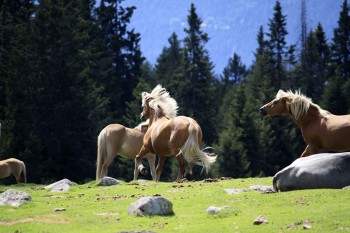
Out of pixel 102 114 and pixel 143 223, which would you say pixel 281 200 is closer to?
pixel 143 223

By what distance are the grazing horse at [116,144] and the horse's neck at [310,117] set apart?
8090 millimetres

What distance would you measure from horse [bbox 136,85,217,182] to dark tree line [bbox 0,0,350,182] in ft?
68.3

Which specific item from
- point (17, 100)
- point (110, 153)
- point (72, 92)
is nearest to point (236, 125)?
point (72, 92)

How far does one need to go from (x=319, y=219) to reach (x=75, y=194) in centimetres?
830

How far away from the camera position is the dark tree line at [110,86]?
1727 inches

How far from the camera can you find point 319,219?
10.4 m

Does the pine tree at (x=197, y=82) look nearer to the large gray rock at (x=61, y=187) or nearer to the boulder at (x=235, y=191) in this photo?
the large gray rock at (x=61, y=187)

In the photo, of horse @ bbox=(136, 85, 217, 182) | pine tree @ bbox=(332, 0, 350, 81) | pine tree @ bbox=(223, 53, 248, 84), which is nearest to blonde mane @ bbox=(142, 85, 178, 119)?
horse @ bbox=(136, 85, 217, 182)

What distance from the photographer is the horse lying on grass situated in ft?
42.4

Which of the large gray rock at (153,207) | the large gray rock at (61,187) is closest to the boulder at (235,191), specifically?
the large gray rock at (153,207)

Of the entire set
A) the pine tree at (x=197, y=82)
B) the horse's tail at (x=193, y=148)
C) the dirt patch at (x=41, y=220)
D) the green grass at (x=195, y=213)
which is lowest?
the dirt patch at (x=41, y=220)

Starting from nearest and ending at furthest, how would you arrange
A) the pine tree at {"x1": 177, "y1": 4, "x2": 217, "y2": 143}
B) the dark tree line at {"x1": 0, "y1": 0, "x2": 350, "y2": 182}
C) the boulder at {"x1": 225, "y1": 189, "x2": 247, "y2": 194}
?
the boulder at {"x1": 225, "y1": 189, "x2": 247, "y2": 194}
the dark tree line at {"x1": 0, "y1": 0, "x2": 350, "y2": 182}
the pine tree at {"x1": 177, "y1": 4, "x2": 217, "y2": 143}

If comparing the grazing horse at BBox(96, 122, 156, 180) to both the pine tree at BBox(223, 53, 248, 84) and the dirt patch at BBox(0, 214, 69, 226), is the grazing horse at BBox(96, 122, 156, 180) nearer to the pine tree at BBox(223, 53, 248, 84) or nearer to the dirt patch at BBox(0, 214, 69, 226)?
the dirt patch at BBox(0, 214, 69, 226)

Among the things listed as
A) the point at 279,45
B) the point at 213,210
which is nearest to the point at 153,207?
the point at 213,210
